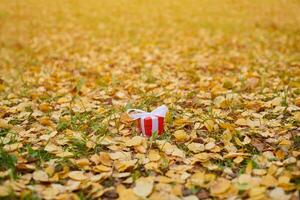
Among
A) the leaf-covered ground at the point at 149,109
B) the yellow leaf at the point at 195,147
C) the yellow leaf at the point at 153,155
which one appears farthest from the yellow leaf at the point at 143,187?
the yellow leaf at the point at 195,147

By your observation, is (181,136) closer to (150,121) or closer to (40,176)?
(150,121)

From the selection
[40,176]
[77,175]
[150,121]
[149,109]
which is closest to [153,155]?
[150,121]

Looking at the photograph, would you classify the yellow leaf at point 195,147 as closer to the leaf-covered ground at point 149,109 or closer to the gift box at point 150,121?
the leaf-covered ground at point 149,109

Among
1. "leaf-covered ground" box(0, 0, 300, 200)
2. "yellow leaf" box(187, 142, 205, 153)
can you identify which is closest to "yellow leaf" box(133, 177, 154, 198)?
"leaf-covered ground" box(0, 0, 300, 200)

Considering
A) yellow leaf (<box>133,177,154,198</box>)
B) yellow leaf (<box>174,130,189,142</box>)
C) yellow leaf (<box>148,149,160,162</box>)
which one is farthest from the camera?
A: yellow leaf (<box>174,130,189,142</box>)

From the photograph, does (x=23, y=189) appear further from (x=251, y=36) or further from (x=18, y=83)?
(x=251, y=36)

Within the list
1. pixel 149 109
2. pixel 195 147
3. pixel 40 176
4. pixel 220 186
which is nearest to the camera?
pixel 220 186

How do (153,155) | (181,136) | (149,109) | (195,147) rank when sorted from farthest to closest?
(149,109)
(181,136)
(195,147)
(153,155)

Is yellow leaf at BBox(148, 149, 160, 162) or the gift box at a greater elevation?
the gift box

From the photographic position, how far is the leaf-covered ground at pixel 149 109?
6.77ft

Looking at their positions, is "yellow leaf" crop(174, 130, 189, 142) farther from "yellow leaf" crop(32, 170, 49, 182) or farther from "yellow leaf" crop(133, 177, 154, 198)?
"yellow leaf" crop(32, 170, 49, 182)

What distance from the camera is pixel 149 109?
3.04m

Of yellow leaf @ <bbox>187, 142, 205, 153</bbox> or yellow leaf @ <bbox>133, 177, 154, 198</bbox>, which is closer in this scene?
yellow leaf @ <bbox>133, 177, 154, 198</bbox>

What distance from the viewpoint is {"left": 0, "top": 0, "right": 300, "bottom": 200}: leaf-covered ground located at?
206cm
